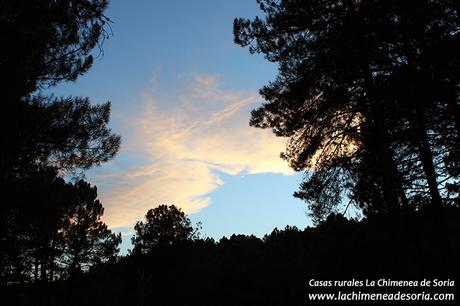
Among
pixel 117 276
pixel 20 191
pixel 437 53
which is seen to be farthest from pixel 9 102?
pixel 117 276

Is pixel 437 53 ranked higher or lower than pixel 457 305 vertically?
higher

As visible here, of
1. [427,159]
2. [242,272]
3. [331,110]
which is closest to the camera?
[427,159]

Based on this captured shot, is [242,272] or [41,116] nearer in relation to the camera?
[41,116]

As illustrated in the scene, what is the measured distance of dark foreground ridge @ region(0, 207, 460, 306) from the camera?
22328 millimetres

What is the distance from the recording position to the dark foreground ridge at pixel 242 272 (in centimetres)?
2233

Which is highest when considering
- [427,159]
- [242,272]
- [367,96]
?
[367,96]

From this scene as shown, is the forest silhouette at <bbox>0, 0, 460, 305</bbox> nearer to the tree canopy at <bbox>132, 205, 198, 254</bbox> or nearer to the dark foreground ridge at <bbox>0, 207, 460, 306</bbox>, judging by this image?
the dark foreground ridge at <bbox>0, 207, 460, 306</bbox>

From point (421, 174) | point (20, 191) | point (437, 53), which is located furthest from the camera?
point (20, 191)

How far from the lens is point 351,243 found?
25.0 m

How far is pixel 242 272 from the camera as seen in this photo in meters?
32.4

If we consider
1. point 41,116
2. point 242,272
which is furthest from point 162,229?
point 41,116

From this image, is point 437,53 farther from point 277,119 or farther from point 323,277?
point 323,277

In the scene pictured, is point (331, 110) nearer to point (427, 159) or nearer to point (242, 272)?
point (427, 159)

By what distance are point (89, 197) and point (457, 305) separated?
26.3m
